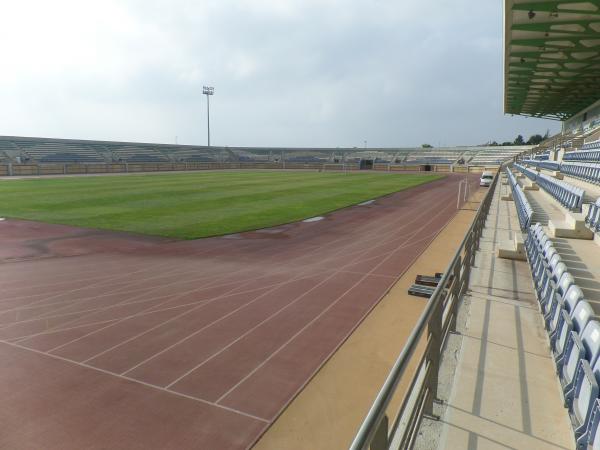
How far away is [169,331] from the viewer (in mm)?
6840

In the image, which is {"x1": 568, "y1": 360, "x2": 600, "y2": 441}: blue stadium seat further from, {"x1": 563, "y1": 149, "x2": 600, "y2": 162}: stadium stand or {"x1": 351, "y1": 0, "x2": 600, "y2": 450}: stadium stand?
{"x1": 563, "y1": 149, "x2": 600, "y2": 162}: stadium stand

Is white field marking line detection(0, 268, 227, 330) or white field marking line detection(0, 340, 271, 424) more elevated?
white field marking line detection(0, 268, 227, 330)

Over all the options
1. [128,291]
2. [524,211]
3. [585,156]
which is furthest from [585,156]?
[128,291]

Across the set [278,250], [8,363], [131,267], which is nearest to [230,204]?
[278,250]

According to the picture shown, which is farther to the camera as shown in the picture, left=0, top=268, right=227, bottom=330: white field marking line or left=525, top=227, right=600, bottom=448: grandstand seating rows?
left=0, top=268, right=227, bottom=330: white field marking line

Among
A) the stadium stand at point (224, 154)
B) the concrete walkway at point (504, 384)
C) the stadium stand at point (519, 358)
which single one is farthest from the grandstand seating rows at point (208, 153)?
the concrete walkway at point (504, 384)

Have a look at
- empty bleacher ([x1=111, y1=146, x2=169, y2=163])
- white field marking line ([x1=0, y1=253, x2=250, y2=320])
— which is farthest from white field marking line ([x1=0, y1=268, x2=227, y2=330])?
empty bleacher ([x1=111, y1=146, x2=169, y2=163])

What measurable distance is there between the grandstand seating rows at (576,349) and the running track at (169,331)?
3.01m

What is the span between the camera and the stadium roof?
17625 mm

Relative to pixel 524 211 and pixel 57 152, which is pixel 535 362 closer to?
pixel 524 211

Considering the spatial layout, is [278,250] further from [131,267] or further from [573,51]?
[573,51]

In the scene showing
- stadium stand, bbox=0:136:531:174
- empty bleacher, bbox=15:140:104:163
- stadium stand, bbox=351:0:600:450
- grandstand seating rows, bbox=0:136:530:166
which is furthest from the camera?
stadium stand, bbox=0:136:531:174

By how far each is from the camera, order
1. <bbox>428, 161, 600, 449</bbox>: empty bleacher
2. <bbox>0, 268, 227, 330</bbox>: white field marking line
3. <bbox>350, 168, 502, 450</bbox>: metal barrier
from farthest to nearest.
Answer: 1. <bbox>0, 268, 227, 330</bbox>: white field marking line
2. <bbox>428, 161, 600, 449</bbox>: empty bleacher
3. <bbox>350, 168, 502, 450</bbox>: metal barrier

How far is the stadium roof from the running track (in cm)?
1407
